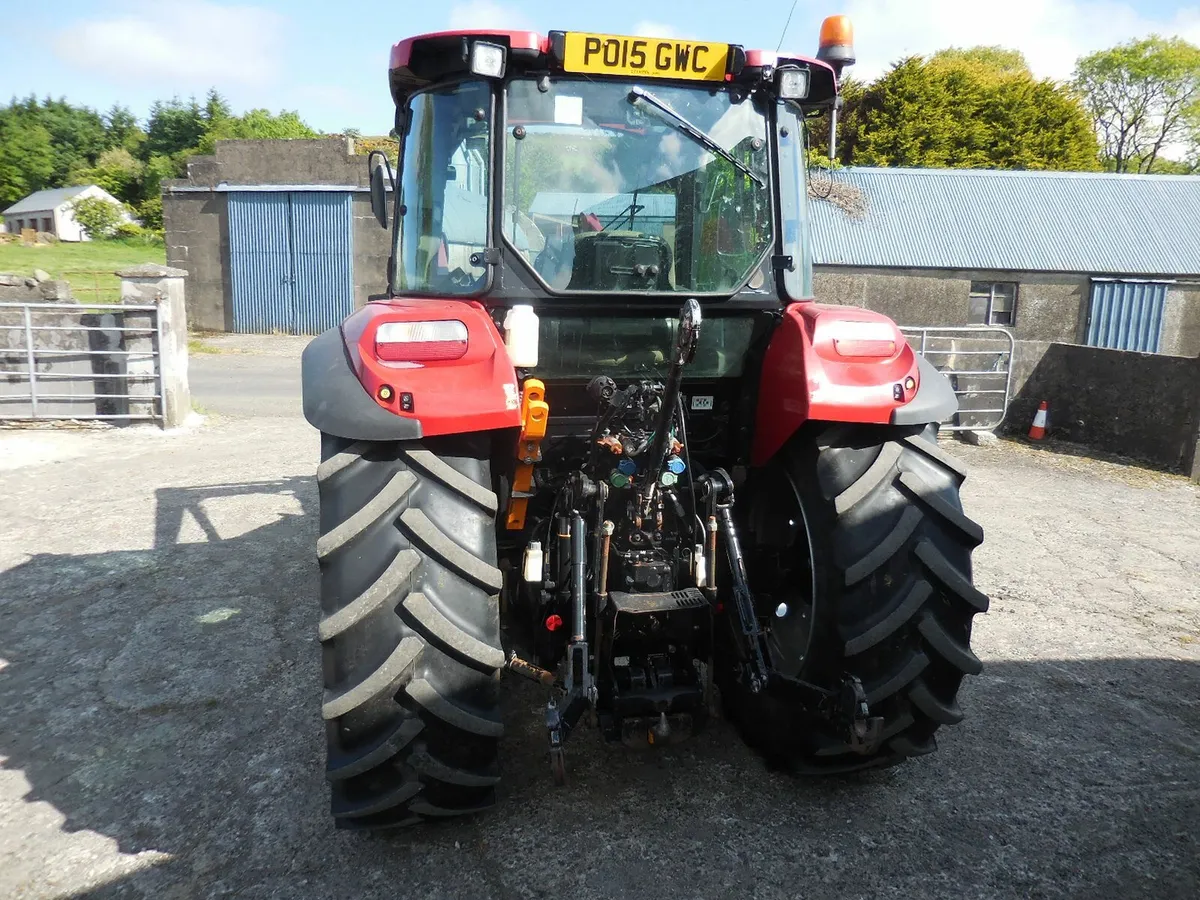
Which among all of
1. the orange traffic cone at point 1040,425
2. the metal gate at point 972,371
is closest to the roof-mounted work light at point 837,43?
the metal gate at point 972,371

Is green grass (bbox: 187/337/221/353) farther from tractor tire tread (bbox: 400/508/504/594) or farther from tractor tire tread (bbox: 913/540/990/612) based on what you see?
tractor tire tread (bbox: 913/540/990/612)

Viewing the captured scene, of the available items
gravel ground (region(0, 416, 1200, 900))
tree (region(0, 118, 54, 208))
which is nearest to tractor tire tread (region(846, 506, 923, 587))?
gravel ground (region(0, 416, 1200, 900))

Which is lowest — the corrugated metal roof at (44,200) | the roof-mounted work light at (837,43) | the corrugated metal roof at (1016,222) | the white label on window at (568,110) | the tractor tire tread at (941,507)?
the tractor tire tread at (941,507)

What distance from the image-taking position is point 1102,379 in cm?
873

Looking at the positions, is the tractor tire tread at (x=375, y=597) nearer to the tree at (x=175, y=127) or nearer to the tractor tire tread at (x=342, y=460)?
the tractor tire tread at (x=342, y=460)

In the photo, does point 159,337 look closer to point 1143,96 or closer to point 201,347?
point 201,347

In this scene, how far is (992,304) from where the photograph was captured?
19.2 metres

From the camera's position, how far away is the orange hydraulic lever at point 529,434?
2.51m

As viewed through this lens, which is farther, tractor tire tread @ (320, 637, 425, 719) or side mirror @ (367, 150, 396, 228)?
side mirror @ (367, 150, 396, 228)

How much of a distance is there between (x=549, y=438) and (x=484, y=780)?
1089 mm

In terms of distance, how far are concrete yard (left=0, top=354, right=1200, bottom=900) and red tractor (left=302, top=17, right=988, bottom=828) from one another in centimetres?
23

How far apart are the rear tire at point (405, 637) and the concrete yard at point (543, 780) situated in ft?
0.90

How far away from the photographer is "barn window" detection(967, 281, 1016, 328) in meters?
19.1

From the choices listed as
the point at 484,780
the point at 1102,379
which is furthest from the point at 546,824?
the point at 1102,379
